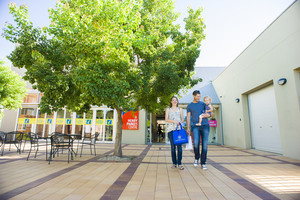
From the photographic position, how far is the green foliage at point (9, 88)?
9.70 m

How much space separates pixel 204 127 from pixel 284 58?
4789 millimetres

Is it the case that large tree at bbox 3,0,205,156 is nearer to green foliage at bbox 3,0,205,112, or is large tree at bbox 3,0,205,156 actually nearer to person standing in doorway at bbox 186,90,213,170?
green foliage at bbox 3,0,205,112

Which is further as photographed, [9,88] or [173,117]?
[9,88]

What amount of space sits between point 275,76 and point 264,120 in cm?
208

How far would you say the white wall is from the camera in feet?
18.2

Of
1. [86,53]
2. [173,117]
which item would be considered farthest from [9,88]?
[173,117]

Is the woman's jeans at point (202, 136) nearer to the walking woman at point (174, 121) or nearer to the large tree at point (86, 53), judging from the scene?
the walking woman at point (174, 121)

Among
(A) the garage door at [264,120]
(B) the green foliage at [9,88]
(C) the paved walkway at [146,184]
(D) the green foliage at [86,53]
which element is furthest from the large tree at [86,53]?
(B) the green foliage at [9,88]

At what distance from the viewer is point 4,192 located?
95.7 inches

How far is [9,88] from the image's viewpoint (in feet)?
32.8

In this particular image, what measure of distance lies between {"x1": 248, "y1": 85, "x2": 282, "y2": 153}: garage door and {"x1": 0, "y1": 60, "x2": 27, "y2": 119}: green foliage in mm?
13686

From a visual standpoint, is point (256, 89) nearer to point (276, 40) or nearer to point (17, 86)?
point (276, 40)

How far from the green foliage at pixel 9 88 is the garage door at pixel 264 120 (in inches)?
539

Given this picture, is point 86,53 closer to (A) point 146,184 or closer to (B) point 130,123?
(A) point 146,184
